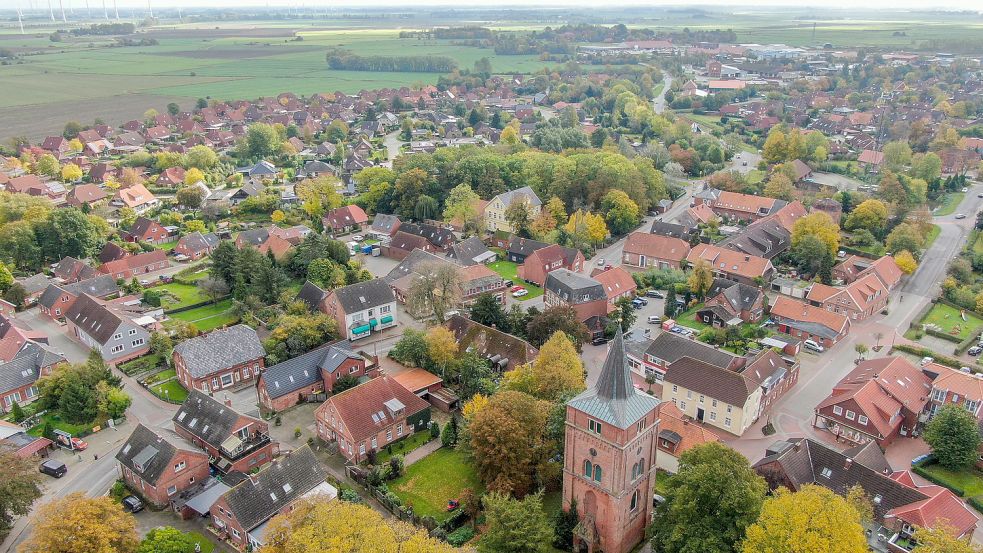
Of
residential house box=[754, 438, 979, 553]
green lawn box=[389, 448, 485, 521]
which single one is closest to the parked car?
green lawn box=[389, 448, 485, 521]

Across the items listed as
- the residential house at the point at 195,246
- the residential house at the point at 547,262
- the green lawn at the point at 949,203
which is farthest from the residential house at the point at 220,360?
the green lawn at the point at 949,203

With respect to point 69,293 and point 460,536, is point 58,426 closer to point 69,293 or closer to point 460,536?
point 69,293

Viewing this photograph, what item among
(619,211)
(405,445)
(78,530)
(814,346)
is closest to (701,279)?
(814,346)

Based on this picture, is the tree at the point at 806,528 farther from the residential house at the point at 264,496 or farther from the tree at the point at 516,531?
the residential house at the point at 264,496

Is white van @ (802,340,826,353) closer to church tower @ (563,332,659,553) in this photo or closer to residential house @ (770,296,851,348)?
residential house @ (770,296,851,348)

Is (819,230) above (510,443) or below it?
above

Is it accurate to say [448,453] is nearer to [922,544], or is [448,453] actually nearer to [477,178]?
[922,544]

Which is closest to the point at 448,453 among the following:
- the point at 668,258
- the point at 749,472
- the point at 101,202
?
the point at 749,472
